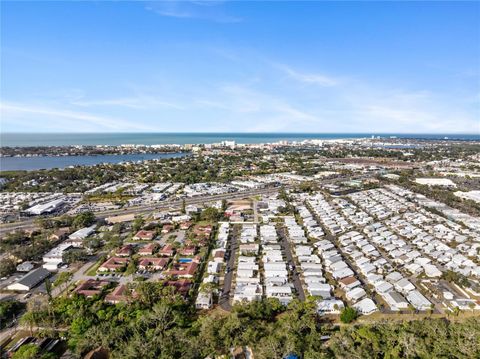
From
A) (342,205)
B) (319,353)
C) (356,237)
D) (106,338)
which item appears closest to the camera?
(319,353)

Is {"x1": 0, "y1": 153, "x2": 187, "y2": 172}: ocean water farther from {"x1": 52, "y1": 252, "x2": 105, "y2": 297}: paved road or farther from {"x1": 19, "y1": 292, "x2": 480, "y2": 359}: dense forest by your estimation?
{"x1": 19, "y1": 292, "x2": 480, "y2": 359}: dense forest

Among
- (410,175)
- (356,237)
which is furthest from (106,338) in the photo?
(410,175)

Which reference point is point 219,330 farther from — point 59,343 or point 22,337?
point 22,337

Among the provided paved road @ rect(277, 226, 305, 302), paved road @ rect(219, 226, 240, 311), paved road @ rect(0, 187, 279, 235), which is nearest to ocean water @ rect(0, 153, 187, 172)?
paved road @ rect(0, 187, 279, 235)

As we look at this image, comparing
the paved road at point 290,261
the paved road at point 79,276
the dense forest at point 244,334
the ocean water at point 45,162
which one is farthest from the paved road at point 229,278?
the ocean water at point 45,162

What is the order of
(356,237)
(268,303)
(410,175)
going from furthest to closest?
(410,175) < (356,237) < (268,303)

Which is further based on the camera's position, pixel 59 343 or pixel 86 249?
pixel 86 249

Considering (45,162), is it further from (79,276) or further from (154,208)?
(79,276)

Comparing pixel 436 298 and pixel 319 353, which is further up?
pixel 319 353
